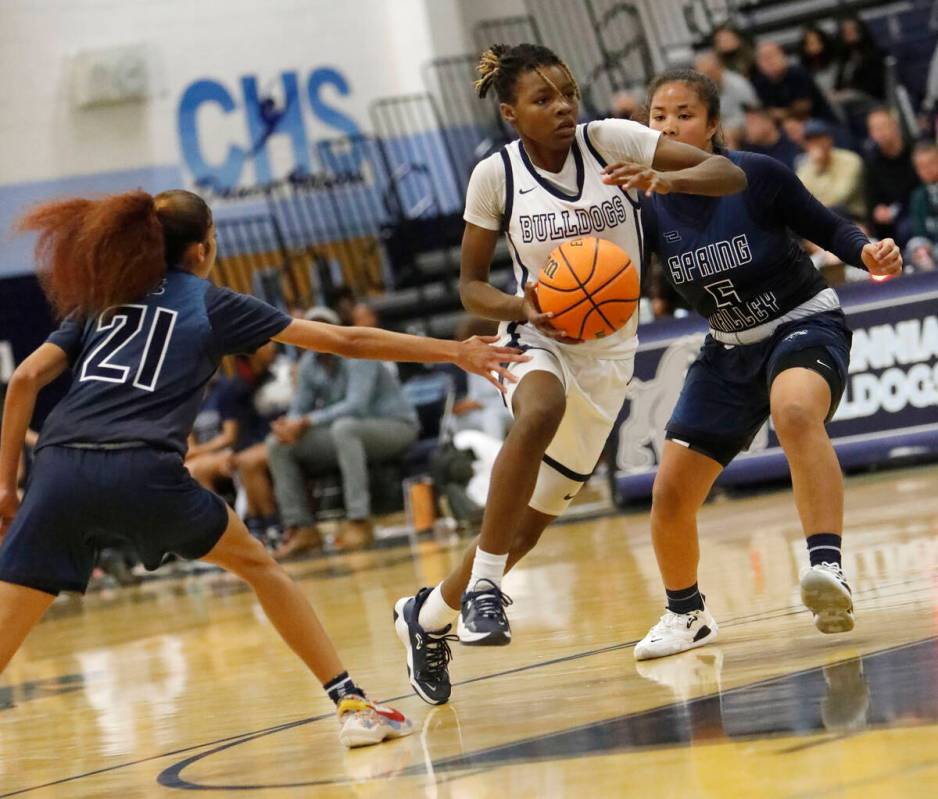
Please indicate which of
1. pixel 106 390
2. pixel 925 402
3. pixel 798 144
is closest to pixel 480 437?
pixel 925 402

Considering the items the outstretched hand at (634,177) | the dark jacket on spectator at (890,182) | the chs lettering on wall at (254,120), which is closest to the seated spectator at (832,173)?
the dark jacket on spectator at (890,182)

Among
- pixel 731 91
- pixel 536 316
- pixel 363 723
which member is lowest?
pixel 363 723

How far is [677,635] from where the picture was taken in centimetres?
482

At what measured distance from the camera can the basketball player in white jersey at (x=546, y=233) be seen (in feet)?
14.5

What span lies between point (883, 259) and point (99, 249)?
2140 mm

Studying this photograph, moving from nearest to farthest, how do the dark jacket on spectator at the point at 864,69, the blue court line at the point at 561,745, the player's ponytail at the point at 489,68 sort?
the blue court line at the point at 561,745 < the player's ponytail at the point at 489,68 < the dark jacket on spectator at the point at 864,69

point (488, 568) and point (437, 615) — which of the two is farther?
point (437, 615)

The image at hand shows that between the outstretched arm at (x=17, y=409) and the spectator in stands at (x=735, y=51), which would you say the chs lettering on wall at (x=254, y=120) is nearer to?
the spectator in stands at (x=735, y=51)

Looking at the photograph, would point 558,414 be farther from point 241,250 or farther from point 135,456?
point 241,250

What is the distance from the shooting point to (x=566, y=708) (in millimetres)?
4086

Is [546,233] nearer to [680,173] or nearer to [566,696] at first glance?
[680,173]

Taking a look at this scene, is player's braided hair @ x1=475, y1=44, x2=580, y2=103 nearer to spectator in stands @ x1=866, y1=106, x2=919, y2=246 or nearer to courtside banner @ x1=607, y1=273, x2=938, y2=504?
courtside banner @ x1=607, y1=273, x2=938, y2=504

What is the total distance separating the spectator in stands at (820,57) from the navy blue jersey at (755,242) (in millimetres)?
9435

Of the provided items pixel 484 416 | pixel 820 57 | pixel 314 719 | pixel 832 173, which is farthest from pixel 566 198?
pixel 820 57
